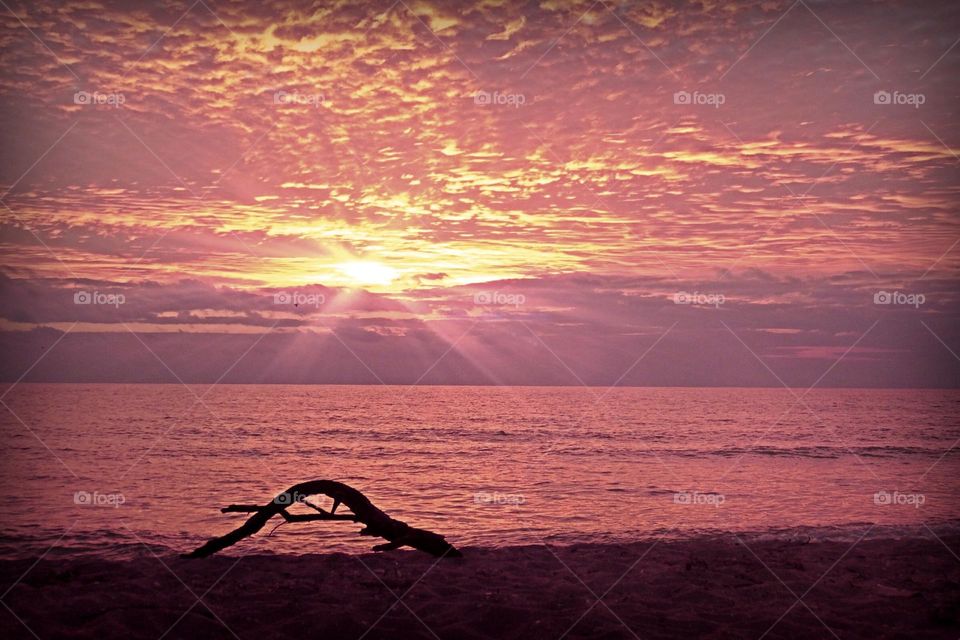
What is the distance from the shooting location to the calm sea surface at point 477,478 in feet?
58.1

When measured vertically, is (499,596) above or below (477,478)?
above

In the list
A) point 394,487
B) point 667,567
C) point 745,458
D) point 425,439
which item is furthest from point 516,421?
point 667,567

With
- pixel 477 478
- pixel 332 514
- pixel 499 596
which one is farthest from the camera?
pixel 477 478

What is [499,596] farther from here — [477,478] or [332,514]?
[477,478]

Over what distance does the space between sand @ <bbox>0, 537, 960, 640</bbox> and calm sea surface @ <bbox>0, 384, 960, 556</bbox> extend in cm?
406

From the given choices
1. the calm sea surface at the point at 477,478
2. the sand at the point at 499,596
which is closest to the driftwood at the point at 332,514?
the sand at the point at 499,596

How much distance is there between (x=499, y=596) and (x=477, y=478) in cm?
2023

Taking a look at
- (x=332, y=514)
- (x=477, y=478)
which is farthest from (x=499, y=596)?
(x=477, y=478)

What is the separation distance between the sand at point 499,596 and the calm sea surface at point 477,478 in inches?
160

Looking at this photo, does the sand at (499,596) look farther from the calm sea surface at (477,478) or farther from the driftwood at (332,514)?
the calm sea surface at (477,478)

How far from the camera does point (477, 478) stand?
29531 millimetres

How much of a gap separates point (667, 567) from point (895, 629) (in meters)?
4.10

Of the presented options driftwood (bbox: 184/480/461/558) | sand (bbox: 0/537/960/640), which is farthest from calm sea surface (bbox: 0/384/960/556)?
driftwood (bbox: 184/480/461/558)

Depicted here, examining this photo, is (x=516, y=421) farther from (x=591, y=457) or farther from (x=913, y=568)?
(x=913, y=568)
